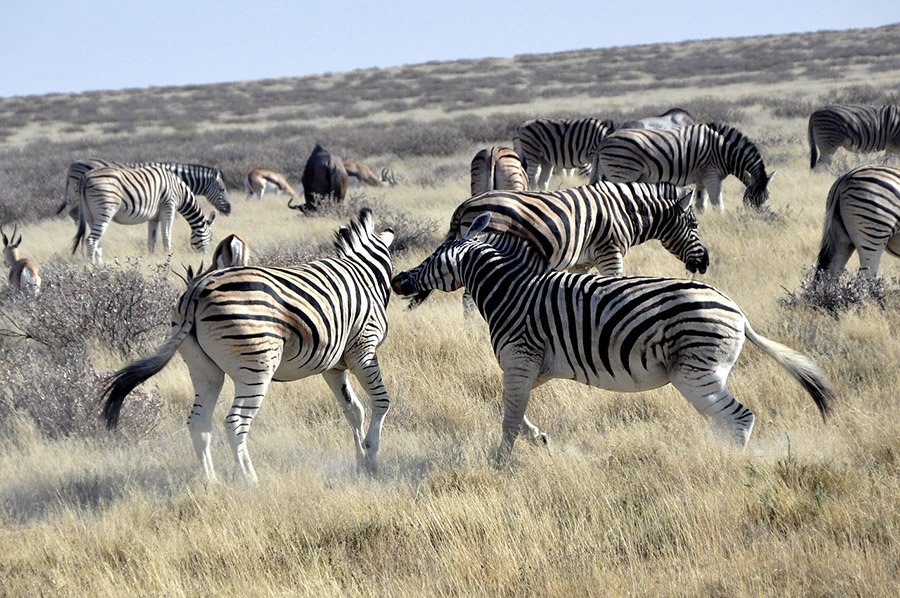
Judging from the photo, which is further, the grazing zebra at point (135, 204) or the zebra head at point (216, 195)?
the zebra head at point (216, 195)

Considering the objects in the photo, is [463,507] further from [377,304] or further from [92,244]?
[92,244]

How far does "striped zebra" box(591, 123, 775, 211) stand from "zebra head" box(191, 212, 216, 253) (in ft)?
21.1

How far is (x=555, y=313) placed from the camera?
5707mm

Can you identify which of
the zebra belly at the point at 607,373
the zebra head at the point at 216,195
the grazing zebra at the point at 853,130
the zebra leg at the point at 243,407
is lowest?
the zebra leg at the point at 243,407

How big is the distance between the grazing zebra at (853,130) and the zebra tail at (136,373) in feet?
48.8

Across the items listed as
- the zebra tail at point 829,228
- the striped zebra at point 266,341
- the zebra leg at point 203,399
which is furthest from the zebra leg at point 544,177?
the zebra leg at point 203,399

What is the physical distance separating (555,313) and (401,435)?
1.74m

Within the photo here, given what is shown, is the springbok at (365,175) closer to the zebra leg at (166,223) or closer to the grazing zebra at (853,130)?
the zebra leg at (166,223)

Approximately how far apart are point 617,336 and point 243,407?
2.25 m

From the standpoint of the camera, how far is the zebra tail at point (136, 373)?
5.50m

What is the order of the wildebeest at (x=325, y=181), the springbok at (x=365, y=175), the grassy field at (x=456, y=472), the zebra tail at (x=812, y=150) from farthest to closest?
the springbok at (x=365, y=175)
the wildebeest at (x=325, y=181)
the zebra tail at (x=812, y=150)
the grassy field at (x=456, y=472)

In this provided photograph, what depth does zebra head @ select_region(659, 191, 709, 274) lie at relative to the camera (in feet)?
27.7

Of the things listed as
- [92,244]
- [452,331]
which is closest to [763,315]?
[452,331]

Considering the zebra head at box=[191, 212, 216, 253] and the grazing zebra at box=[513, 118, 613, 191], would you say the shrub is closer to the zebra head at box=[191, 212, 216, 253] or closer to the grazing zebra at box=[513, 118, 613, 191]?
Answer: the grazing zebra at box=[513, 118, 613, 191]
